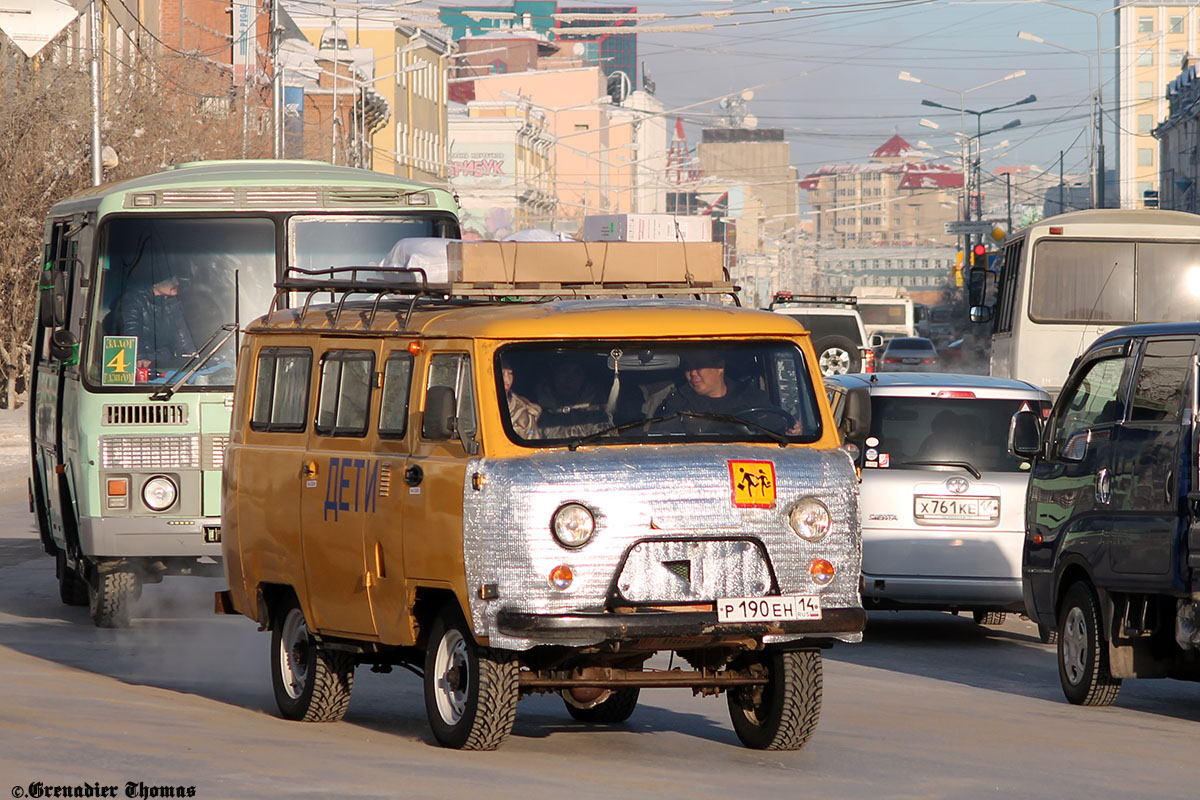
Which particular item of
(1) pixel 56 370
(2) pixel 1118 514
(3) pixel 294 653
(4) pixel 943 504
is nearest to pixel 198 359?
(1) pixel 56 370

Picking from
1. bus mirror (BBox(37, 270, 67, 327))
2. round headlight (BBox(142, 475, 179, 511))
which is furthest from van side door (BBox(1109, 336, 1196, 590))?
bus mirror (BBox(37, 270, 67, 327))

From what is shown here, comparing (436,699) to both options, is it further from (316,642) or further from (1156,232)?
(1156,232)

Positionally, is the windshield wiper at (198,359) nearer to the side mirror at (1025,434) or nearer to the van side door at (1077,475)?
the side mirror at (1025,434)

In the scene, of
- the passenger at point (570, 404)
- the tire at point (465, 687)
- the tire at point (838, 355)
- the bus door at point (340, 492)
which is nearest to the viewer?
the tire at point (465, 687)

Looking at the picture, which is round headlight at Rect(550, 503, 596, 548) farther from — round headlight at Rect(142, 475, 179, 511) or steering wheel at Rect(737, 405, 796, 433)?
round headlight at Rect(142, 475, 179, 511)

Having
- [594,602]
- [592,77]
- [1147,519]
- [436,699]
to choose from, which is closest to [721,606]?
[594,602]

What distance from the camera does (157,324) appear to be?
1418 centimetres

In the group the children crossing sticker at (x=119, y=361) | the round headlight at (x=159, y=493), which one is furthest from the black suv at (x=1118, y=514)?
the children crossing sticker at (x=119, y=361)

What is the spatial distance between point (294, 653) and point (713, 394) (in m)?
2.76

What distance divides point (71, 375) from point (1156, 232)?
14.6 m

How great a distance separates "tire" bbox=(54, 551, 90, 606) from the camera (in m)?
15.7

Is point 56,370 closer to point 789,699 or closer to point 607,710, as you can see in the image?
point 607,710

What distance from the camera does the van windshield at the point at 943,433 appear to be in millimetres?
13859

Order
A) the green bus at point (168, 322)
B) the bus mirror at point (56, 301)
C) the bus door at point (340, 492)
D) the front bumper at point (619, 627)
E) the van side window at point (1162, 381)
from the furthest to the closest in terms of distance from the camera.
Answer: the green bus at point (168, 322), the bus mirror at point (56, 301), the van side window at point (1162, 381), the bus door at point (340, 492), the front bumper at point (619, 627)
